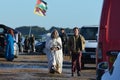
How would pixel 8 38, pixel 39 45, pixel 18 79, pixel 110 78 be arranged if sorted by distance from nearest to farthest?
pixel 110 78 < pixel 18 79 < pixel 8 38 < pixel 39 45

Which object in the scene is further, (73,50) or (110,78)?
(73,50)

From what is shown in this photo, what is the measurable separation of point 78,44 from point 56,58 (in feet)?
4.81

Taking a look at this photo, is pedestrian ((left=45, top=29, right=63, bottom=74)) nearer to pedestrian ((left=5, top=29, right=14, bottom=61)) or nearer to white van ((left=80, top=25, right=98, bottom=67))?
white van ((left=80, top=25, right=98, bottom=67))

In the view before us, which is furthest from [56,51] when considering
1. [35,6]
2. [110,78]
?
[35,6]

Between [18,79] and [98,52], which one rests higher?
[98,52]

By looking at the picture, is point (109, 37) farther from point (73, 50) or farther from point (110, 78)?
point (73, 50)

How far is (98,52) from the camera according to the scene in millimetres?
11625

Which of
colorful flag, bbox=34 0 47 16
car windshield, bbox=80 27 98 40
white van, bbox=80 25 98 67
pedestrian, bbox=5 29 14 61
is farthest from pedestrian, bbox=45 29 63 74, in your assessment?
colorful flag, bbox=34 0 47 16

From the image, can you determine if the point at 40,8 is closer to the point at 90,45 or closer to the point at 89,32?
the point at 89,32

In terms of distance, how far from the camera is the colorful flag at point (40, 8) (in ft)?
147

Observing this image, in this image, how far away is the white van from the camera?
23.2 metres

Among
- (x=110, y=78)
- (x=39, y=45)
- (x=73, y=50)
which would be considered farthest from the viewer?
(x=39, y=45)

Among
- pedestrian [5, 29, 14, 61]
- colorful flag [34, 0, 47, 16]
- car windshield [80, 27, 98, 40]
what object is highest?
colorful flag [34, 0, 47, 16]

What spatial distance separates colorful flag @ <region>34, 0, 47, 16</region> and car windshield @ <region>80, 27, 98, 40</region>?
65.2ft
